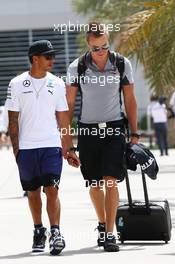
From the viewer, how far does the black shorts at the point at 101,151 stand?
9.91 meters

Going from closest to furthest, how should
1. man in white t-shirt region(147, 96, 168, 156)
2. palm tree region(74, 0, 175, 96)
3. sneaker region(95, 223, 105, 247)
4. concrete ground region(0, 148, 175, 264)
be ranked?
concrete ground region(0, 148, 175, 264)
sneaker region(95, 223, 105, 247)
palm tree region(74, 0, 175, 96)
man in white t-shirt region(147, 96, 168, 156)

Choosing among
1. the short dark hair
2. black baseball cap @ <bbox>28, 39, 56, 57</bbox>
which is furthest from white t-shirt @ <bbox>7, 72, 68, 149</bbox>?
the short dark hair

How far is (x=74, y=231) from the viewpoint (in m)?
11.6

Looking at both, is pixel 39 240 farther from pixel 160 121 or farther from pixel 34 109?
pixel 160 121

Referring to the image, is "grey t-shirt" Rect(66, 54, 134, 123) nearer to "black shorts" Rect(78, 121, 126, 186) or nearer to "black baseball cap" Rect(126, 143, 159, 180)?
"black shorts" Rect(78, 121, 126, 186)

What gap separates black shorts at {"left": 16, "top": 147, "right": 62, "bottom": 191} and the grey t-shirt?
48 centimetres

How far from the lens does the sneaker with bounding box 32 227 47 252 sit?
989 centimetres

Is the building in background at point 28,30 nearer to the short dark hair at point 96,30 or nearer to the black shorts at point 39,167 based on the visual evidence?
the short dark hair at point 96,30

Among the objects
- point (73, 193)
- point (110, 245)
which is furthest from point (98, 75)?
point (73, 193)

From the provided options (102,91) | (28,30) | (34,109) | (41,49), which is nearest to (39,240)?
(34,109)

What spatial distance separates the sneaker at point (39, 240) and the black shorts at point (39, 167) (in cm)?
37

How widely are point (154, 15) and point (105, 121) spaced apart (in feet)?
26.3

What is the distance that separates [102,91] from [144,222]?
1.22 m

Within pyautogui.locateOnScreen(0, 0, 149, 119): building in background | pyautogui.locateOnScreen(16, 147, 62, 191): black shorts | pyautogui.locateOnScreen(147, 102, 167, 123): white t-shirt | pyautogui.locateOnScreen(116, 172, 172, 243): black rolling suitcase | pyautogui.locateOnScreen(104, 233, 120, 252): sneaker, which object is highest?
pyautogui.locateOnScreen(0, 0, 149, 119): building in background
